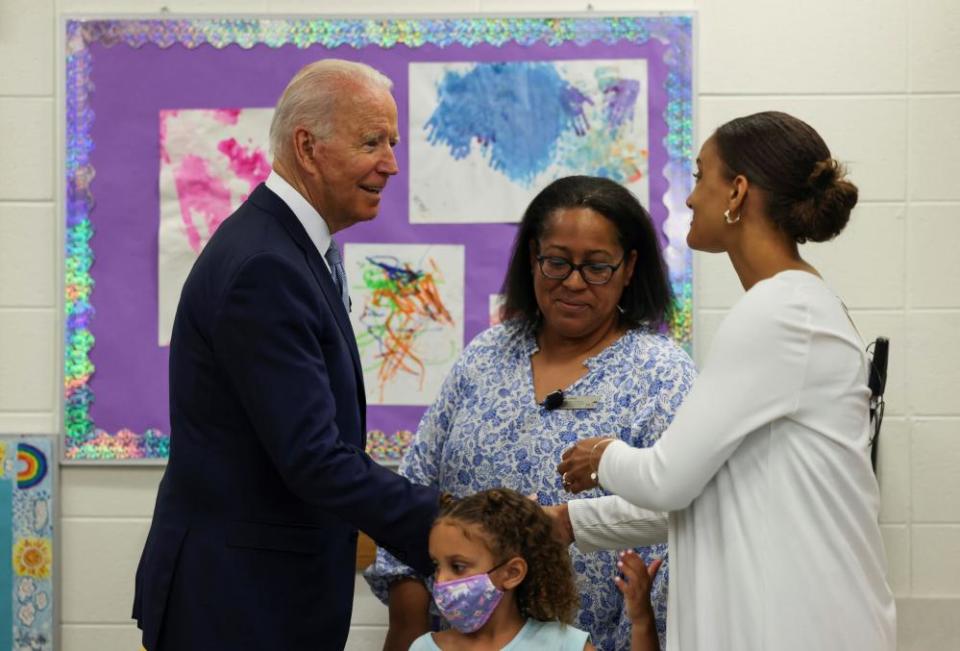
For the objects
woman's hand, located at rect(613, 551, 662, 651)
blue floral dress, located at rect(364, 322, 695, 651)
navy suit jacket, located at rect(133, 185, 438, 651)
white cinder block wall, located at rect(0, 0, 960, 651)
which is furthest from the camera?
white cinder block wall, located at rect(0, 0, 960, 651)

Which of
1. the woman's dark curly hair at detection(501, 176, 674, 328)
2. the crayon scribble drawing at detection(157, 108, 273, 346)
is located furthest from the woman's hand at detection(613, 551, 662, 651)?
the crayon scribble drawing at detection(157, 108, 273, 346)

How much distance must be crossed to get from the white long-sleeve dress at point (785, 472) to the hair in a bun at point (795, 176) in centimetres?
9

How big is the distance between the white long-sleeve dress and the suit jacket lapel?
59 cm

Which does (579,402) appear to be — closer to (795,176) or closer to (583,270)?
(583,270)

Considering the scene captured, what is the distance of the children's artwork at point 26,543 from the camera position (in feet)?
10.1

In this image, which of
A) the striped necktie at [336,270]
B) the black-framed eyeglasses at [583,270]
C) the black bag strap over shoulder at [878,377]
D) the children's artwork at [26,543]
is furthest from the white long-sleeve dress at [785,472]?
the children's artwork at [26,543]

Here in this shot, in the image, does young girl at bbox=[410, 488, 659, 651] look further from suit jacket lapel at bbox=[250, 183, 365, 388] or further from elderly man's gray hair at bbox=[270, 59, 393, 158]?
elderly man's gray hair at bbox=[270, 59, 393, 158]

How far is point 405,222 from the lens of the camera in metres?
3.10

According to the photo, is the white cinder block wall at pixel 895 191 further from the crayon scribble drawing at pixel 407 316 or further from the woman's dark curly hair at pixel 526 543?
the woman's dark curly hair at pixel 526 543

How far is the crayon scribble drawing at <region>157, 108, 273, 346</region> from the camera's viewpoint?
122 inches

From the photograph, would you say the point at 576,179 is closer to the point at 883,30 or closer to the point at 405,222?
the point at 405,222

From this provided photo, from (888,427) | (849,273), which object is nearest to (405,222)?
(849,273)

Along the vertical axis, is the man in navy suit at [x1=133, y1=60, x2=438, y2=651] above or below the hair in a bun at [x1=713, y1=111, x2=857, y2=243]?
below

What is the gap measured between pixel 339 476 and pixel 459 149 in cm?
150
